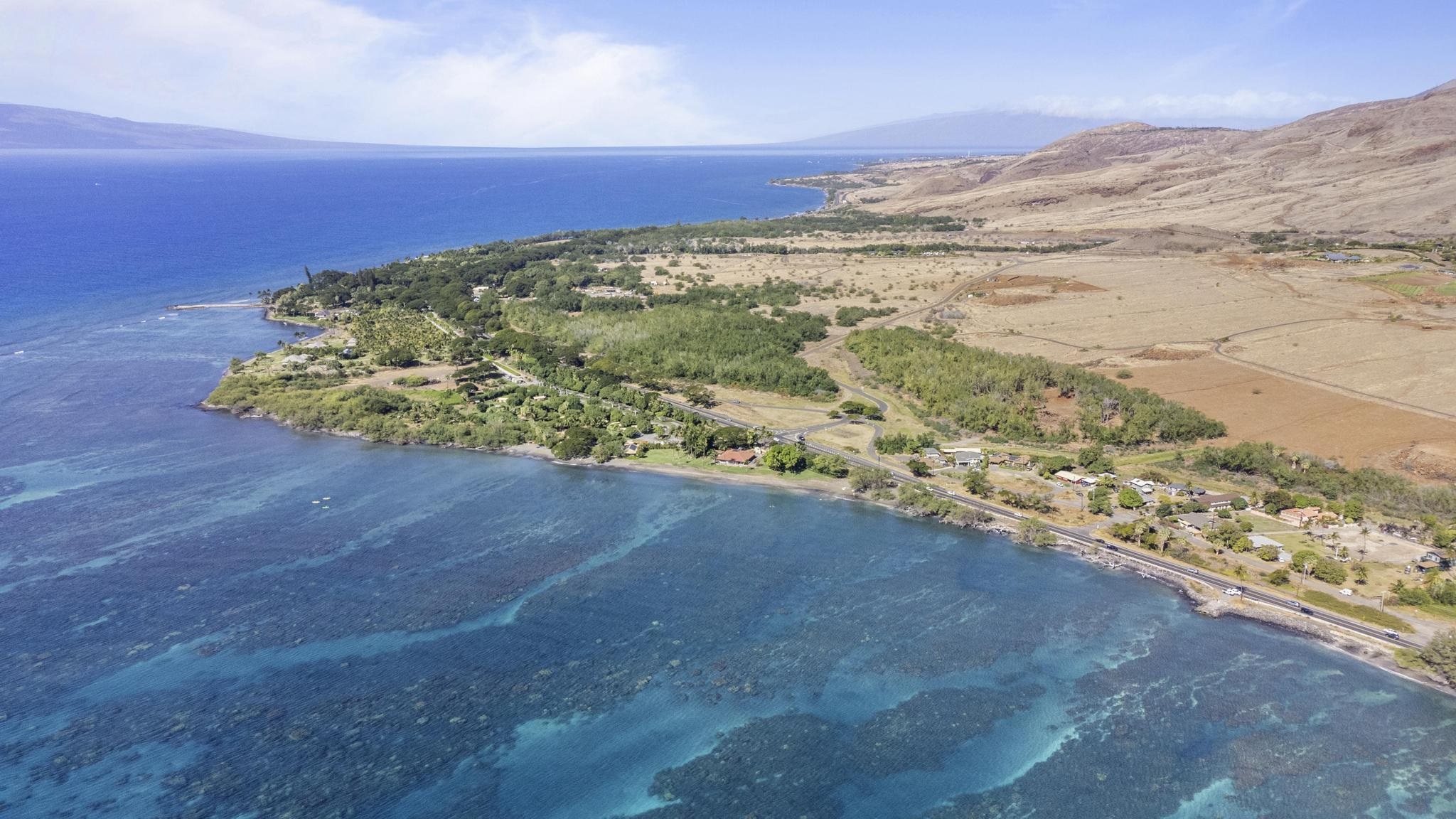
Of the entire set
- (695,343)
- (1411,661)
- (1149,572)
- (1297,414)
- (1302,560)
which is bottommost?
(1411,661)

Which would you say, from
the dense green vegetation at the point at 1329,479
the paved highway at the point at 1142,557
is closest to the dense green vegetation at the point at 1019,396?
the dense green vegetation at the point at 1329,479

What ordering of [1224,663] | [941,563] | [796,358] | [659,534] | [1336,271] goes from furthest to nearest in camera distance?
[1336,271] < [796,358] < [659,534] < [941,563] < [1224,663]

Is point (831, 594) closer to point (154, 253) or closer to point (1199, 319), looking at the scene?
point (1199, 319)

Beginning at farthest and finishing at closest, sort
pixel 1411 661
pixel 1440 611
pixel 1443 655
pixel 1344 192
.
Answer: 1. pixel 1344 192
2. pixel 1440 611
3. pixel 1411 661
4. pixel 1443 655

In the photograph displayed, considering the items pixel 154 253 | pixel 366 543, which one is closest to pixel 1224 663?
pixel 366 543

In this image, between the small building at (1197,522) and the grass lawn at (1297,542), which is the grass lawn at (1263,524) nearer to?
the grass lawn at (1297,542)

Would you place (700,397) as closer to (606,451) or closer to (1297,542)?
(606,451)

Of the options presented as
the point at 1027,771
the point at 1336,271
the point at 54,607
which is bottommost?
the point at 1027,771

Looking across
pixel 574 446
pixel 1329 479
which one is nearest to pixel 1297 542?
pixel 1329 479
